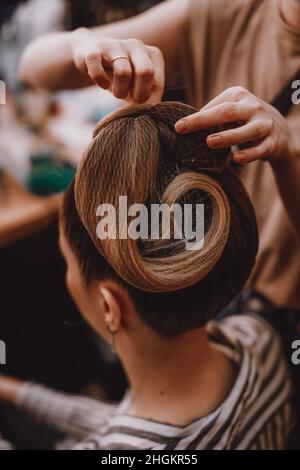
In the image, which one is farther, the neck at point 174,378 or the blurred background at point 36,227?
the blurred background at point 36,227

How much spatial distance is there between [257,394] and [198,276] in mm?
385

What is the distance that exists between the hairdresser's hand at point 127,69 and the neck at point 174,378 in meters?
0.40

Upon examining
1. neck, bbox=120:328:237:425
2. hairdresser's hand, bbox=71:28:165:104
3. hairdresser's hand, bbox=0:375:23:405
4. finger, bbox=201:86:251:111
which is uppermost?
hairdresser's hand, bbox=71:28:165:104

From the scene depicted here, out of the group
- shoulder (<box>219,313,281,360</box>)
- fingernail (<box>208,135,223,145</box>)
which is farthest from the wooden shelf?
fingernail (<box>208,135,223,145</box>)

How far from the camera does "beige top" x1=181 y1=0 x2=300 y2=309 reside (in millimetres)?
921

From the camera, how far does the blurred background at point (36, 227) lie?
5.34 feet

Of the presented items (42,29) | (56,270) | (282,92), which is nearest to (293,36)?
(282,92)

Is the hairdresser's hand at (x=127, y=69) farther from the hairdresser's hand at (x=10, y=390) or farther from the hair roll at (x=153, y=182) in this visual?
the hairdresser's hand at (x=10, y=390)

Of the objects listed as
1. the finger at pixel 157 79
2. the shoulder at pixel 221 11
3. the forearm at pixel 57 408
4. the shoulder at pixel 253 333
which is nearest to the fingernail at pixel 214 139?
the finger at pixel 157 79

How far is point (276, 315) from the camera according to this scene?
1.22m

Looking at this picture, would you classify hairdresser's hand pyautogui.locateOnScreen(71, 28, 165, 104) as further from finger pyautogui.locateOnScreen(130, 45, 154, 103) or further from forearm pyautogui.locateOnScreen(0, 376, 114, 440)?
forearm pyautogui.locateOnScreen(0, 376, 114, 440)

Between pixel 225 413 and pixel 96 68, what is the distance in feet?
2.04

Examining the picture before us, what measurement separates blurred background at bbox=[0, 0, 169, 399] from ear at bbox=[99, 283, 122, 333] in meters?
0.66

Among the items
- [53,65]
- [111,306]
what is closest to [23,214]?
[53,65]
